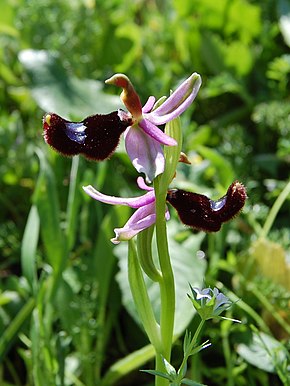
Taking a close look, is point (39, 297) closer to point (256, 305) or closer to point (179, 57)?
point (256, 305)

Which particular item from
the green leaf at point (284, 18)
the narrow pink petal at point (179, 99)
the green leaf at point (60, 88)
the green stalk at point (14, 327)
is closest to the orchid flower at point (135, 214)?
the narrow pink petal at point (179, 99)

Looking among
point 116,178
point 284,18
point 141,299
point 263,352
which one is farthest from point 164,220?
point 284,18

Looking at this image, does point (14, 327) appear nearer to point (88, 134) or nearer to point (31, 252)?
point (31, 252)

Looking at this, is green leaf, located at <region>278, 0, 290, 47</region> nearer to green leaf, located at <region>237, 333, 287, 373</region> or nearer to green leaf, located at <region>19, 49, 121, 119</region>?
green leaf, located at <region>19, 49, 121, 119</region>

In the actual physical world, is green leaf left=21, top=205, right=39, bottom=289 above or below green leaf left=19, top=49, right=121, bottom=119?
below

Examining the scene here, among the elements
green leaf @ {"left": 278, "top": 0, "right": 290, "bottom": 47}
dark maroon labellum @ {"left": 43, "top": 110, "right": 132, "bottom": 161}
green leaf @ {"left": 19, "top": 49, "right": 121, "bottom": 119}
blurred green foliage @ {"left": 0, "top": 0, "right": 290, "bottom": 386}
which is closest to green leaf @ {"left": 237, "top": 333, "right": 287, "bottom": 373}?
blurred green foliage @ {"left": 0, "top": 0, "right": 290, "bottom": 386}
